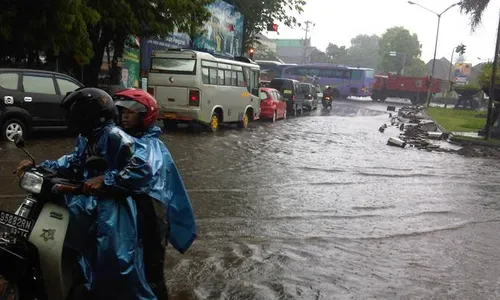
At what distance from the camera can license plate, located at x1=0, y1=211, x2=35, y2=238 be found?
2.63 m

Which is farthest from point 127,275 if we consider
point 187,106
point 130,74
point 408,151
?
point 130,74

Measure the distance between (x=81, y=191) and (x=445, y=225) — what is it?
5606 mm

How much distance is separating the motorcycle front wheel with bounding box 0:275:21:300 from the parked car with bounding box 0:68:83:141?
7612 millimetres

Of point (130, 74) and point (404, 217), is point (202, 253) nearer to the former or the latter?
point (404, 217)

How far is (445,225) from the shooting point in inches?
269

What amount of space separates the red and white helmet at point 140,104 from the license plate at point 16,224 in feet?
2.71

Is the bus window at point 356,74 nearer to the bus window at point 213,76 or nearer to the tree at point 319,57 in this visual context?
the bus window at point 213,76

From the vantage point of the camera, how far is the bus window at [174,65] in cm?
1495

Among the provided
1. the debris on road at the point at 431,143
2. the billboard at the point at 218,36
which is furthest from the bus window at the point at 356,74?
the debris on road at the point at 431,143

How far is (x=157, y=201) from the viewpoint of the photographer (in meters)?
2.86

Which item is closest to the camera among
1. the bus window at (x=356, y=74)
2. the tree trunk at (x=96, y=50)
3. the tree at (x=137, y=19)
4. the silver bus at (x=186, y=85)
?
the tree at (x=137, y=19)

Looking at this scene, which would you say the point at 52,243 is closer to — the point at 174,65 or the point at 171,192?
the point at 171,192

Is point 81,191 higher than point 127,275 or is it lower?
higher

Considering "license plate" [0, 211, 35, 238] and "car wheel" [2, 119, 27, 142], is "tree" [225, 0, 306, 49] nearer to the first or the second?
"car wheel" [2, 119, 27, 142]
